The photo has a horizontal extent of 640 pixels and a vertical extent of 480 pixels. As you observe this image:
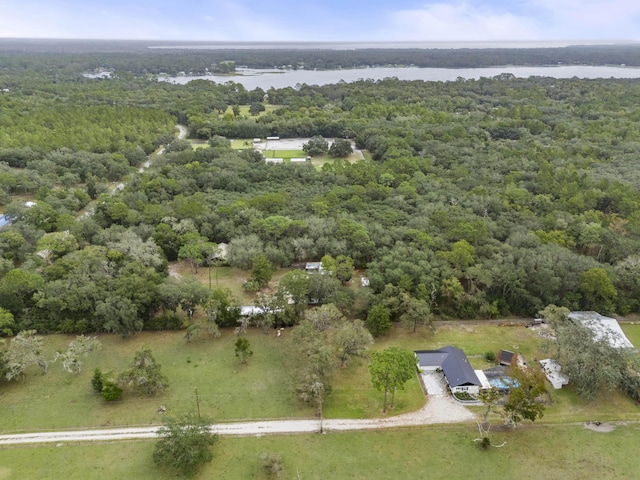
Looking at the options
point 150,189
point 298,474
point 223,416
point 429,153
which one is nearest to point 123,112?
point 150,189

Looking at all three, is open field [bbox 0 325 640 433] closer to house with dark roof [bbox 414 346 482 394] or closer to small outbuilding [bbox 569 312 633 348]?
house with dark roof [bbox 414 346 482 394]

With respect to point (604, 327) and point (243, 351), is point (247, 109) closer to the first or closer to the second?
point (243, 351)

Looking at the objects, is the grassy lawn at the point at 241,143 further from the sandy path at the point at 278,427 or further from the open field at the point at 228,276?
the sandy path at the point at 278,427

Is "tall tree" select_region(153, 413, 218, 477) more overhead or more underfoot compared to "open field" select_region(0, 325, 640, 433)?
more overhead

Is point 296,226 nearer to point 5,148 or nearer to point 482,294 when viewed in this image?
point 482,294

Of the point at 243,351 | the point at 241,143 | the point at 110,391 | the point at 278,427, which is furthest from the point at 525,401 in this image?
the point at 241,143

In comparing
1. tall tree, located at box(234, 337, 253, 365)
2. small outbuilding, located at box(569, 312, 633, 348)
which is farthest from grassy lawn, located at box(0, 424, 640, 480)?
tall tree, located at box(234, 337, 253, 365)
